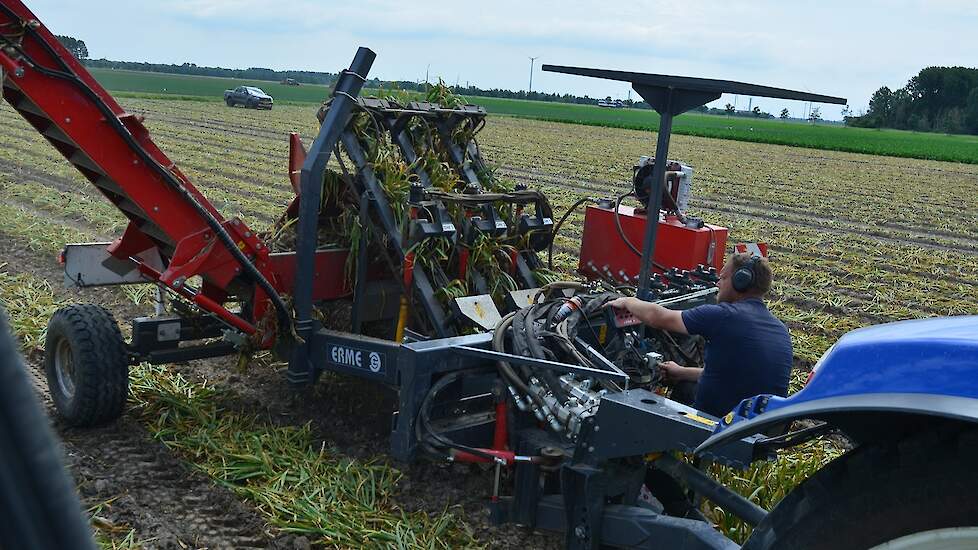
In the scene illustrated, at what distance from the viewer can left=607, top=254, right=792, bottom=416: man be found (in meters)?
4.17

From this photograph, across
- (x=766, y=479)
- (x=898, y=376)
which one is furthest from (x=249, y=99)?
(x=898, y=376)

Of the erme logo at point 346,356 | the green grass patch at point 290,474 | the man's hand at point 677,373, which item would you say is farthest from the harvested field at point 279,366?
the man's hand at point 677,373

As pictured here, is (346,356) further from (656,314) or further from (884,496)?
(884,496)

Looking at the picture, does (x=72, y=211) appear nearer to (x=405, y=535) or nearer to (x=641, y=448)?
(x=405, y=535)

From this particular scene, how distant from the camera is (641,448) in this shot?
3.47 m

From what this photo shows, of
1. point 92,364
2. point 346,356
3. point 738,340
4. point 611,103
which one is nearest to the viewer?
point 738,340

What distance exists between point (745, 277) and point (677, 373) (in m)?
0.82

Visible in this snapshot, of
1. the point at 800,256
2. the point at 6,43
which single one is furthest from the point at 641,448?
the point at 800,256

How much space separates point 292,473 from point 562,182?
17.4 m

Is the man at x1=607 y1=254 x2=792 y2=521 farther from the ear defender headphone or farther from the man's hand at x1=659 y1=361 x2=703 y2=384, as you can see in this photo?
the man's hand at x1=659 y1=361 x2=703 y2=384

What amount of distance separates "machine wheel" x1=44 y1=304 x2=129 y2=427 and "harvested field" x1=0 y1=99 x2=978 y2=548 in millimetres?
147

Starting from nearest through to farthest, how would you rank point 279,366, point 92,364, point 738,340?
point 738,340
point 92,364
point 279,366

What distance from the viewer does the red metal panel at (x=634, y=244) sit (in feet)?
18.7

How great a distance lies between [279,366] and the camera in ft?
21.8
